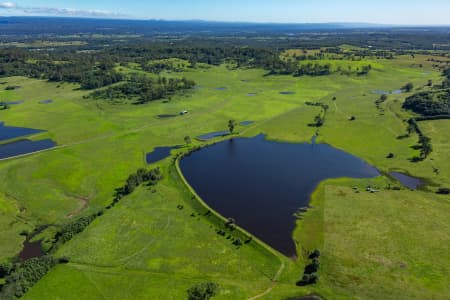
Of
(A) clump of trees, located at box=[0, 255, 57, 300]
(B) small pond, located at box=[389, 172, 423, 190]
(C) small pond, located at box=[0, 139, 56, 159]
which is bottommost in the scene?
(A) clump of trees, located at box=[0, 255, 57, 300]

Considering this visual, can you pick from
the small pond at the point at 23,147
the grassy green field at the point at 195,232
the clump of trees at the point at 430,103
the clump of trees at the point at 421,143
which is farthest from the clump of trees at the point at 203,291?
the clump of trees at the point at 430,103

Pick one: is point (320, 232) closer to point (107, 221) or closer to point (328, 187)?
point (328, 187)

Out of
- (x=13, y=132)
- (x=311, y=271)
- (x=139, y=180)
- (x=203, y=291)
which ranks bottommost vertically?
(x=311, y=271)

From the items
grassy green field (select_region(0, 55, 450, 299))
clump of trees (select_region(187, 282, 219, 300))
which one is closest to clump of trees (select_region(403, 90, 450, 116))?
grassy green field (select_region(0, 55, 450, 299))

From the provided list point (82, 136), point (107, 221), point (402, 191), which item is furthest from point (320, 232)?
point (82, 136)

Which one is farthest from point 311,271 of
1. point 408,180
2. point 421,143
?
point 421,143

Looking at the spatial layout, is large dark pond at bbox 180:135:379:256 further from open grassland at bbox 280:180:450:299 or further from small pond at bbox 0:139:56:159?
small pond at bbox 0:139:56:159

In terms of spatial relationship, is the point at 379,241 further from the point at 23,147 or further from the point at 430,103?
the point at 23,147
